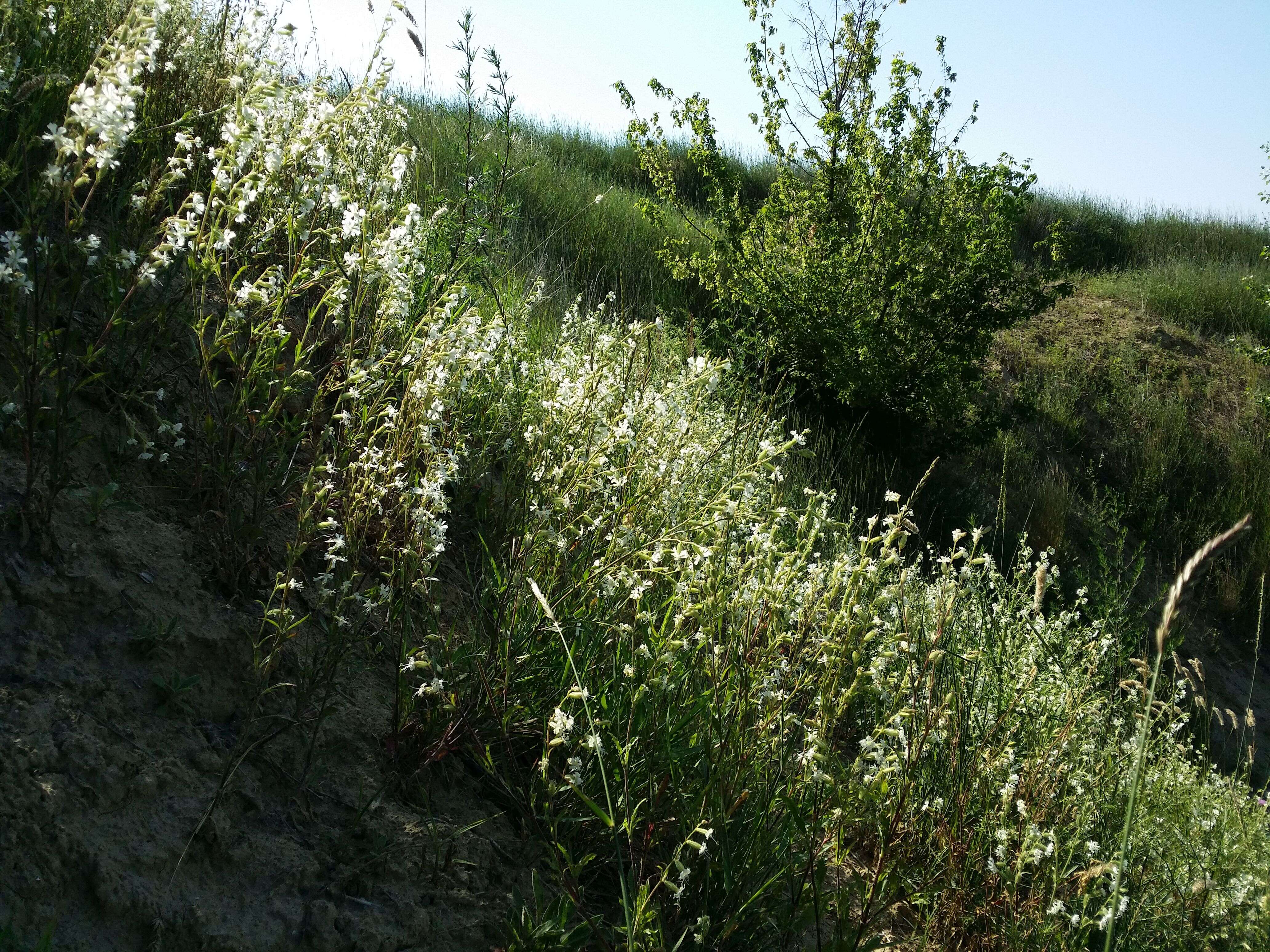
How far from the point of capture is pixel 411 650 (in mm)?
2283

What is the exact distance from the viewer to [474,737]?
2041 mm

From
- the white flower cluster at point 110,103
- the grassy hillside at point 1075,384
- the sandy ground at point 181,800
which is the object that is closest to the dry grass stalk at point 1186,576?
the sandy ground at point 181,800

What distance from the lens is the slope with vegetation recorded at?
1743 millimetres

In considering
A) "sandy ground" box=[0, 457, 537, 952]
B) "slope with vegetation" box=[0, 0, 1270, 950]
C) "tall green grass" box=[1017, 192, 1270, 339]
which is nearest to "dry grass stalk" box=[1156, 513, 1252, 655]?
"slope with vegetation" box=[0, 0, 1270, 950]

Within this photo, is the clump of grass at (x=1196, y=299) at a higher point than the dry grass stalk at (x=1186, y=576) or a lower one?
higher

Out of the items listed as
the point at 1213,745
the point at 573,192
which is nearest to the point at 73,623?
the point at 573,192

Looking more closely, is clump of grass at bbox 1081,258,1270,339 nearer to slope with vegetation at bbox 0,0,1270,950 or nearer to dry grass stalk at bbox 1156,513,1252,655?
slope with vegetation at bbox 0,0,1270,950

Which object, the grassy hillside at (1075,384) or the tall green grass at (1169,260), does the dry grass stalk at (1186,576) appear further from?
the tall green grass at (1169,260)

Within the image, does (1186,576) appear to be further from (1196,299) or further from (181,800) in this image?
(1196,299)

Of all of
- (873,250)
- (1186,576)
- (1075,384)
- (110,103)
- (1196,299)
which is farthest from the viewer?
(1196,299)

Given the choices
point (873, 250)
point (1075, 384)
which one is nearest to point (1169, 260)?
point (1075, 384)

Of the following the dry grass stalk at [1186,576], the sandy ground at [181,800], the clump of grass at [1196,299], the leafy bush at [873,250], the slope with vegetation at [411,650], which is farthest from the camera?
the clump of grass at [1196,299]

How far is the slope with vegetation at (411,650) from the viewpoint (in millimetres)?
1743

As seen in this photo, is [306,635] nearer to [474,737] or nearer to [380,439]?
[474,737]
